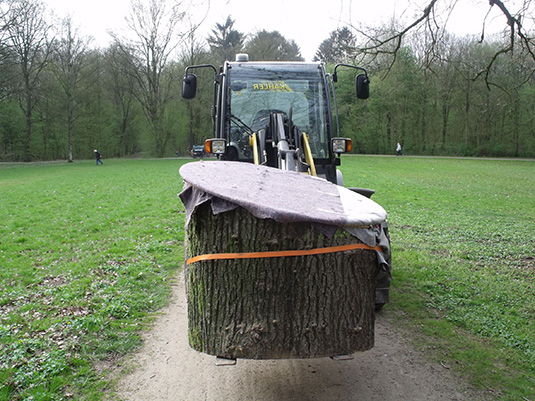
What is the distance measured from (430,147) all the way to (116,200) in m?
36.5

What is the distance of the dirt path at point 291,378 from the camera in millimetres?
3436

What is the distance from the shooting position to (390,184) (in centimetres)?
1941

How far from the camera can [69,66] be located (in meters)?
38.4

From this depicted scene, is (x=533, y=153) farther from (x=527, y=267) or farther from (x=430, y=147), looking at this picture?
(x=527, y=267)

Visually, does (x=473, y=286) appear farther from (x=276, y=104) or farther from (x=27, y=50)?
(x=27, y=50)

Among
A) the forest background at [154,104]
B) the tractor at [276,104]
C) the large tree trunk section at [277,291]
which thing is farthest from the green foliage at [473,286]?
the forest background at [154,104]

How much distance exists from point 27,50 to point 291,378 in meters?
39.9

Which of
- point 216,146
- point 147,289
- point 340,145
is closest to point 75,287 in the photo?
point 147,289

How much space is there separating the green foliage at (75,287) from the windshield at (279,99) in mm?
2569

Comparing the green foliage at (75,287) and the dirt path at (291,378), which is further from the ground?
the green foliage at (75,287)

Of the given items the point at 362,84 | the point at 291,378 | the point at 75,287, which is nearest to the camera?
the point at 291,378

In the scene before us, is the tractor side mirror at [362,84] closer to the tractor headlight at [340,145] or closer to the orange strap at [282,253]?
the tractor headlight at [340,145]

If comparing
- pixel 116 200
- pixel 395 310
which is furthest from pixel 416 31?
pixel 116 200

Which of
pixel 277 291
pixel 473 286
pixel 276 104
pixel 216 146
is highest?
pixel 276 104
